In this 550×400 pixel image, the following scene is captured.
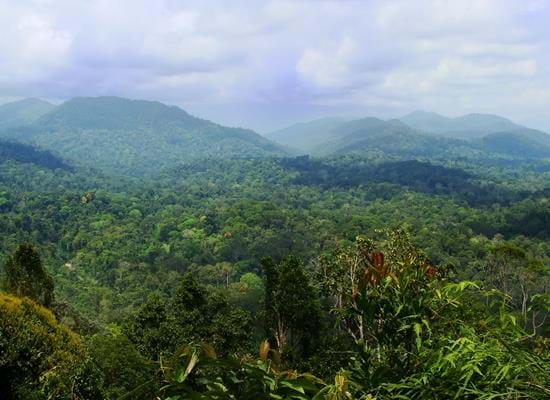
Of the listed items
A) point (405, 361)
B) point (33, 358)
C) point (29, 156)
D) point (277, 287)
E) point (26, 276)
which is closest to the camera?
point (405, 361)

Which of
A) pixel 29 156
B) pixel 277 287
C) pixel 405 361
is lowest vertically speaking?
pixel 29 156

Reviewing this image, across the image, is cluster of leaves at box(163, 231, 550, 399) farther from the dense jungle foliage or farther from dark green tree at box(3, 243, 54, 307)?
dark green tree at box(3, 243, 54, 307)

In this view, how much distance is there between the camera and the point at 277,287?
1766cm

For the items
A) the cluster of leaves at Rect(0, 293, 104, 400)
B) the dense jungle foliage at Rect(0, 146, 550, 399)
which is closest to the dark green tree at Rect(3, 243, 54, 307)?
the dense jungle foliage at Rect(0, 146, 550, 399)

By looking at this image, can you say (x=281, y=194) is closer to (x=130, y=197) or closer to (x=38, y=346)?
(x=130, y=197)

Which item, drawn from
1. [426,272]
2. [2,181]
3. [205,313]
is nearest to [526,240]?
[205,313]

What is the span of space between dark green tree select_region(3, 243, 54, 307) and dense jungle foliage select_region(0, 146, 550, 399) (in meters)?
0.06

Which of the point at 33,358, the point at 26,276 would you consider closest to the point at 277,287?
the point at 33,358

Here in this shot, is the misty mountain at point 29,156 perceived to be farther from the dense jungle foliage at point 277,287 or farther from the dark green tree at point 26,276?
the dark green tree at point 26,276

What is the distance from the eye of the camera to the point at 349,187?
132375 mm

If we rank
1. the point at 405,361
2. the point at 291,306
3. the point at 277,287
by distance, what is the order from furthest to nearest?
the point at 277,287, the point at 291,306, the point at 405,361

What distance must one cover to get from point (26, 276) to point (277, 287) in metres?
8.74

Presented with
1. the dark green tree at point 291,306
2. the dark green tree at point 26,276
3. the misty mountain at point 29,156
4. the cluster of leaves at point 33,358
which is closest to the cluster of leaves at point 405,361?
the cluster of leaves at point 33,358

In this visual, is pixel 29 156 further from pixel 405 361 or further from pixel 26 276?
pixel 405 361
